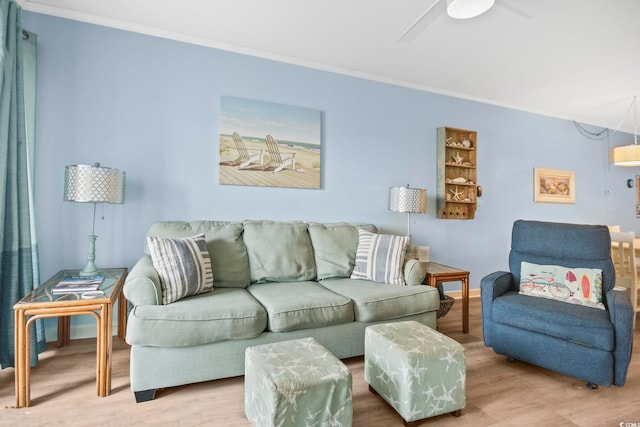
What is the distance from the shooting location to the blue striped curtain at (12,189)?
1.97 m

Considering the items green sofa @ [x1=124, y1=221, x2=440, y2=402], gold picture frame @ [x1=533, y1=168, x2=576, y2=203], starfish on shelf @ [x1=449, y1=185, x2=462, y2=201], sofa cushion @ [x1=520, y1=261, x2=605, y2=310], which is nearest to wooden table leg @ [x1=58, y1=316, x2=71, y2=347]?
green sofa @ [x1=124, y1=221, x2=440, y2=402]

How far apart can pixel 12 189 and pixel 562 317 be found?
3435 mm

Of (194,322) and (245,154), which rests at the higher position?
(245,154)

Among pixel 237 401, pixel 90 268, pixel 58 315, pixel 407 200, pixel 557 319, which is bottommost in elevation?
pixel 237 401

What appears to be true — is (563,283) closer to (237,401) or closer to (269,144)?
(237,401)

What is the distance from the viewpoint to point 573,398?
1896mm

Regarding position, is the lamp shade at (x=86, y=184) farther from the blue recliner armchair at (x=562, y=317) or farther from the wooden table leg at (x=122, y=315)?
the blue recliner armchair at (x=562, y=317)

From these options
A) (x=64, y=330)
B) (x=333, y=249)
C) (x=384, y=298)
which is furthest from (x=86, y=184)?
(x=384, y=298)

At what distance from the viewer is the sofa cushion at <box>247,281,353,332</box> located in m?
2.01

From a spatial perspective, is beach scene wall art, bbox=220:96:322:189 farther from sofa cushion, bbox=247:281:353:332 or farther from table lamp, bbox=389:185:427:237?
sofa cushion, bbox=247:281:353:332

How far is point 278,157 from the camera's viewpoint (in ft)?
10.2

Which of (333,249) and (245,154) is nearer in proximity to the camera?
(333,249)

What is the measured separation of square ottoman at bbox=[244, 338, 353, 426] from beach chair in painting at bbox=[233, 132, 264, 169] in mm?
1806

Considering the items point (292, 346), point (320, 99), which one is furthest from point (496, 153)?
point (292, 346)
